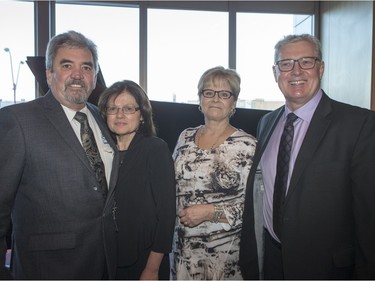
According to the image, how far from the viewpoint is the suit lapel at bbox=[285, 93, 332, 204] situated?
1647 mm

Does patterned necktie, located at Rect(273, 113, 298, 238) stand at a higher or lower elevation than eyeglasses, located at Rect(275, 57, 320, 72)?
lower

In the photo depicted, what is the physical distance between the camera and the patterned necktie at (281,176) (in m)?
1.78

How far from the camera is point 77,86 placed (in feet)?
5.67

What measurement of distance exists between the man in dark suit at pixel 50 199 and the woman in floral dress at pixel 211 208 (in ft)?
1.45

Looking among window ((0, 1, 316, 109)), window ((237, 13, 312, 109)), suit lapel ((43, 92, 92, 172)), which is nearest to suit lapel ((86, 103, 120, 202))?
suit lapel ((43, 92, 92, 172))

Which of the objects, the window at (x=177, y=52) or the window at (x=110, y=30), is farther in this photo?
the window at (x=177, y=52)

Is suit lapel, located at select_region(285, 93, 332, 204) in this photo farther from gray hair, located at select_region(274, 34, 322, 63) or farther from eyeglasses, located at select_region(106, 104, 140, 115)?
eyeglasses, located at select_region(106, 104, 140, 115)

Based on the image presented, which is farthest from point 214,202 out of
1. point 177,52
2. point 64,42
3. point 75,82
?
point 177,52

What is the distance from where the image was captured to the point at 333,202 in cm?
162

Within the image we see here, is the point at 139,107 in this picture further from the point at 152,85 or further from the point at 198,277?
the point at 152,85

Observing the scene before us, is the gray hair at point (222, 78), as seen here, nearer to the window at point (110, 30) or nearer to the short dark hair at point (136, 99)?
the short dark hair at point (136, 99)

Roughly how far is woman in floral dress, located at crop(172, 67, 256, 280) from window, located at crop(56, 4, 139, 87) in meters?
4.09

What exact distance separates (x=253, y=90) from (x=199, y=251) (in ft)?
15.0

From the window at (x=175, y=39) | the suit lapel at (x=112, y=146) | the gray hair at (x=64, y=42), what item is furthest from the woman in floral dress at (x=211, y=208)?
the window at (x=175, y=39)
